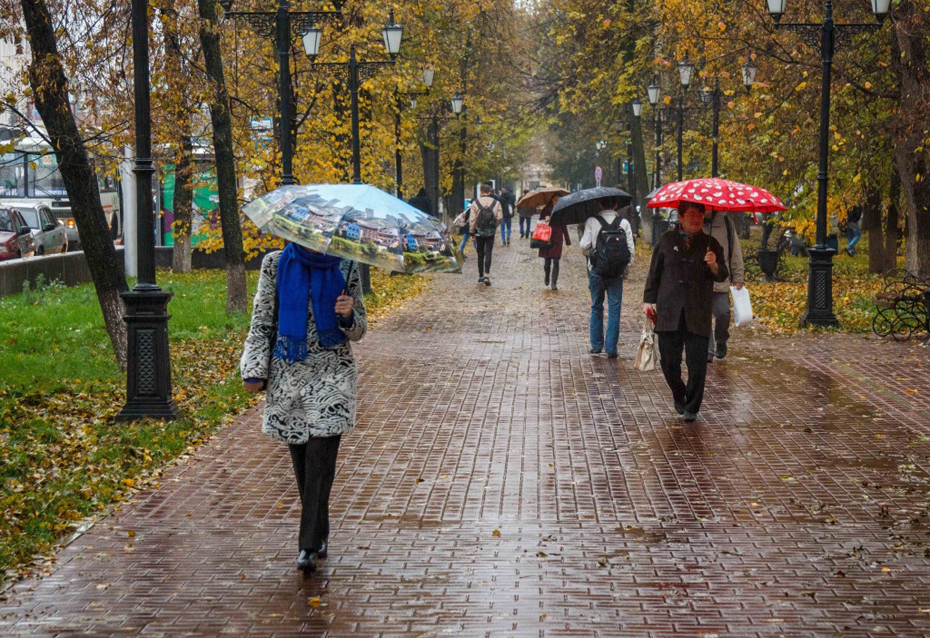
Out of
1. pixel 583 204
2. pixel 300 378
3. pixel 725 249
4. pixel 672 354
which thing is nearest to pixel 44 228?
pixel 583 204

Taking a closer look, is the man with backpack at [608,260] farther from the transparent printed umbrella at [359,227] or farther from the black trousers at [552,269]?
the black trousers at [552,269]

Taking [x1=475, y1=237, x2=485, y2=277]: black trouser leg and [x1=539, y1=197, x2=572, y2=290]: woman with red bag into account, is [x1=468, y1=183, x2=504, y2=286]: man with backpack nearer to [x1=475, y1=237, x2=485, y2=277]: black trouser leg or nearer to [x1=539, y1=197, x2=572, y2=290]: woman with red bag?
[x1=475, y1=237, x2=485, y2=277]: black trouser leg

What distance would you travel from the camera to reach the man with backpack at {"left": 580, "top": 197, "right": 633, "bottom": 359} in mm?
12930

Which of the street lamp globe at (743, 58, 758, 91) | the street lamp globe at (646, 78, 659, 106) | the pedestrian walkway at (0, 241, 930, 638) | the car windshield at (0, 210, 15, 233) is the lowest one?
the pedestrian walkway at (0, 241, 930, 638)

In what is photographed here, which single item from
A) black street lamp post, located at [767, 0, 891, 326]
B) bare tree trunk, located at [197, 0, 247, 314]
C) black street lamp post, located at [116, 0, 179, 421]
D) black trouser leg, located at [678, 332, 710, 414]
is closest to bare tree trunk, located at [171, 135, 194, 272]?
bare tree trunk, located at [197, 0, 247, 314]

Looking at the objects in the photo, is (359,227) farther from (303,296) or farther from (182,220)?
(182,220)

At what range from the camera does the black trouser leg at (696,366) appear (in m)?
9.47

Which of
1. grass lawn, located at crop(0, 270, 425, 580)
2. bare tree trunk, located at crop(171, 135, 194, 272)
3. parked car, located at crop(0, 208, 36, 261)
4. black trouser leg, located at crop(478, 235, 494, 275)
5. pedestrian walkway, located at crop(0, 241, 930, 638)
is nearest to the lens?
pedestrian walkway, located at crop(0, 241, 930, 638)

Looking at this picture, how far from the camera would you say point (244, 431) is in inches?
370

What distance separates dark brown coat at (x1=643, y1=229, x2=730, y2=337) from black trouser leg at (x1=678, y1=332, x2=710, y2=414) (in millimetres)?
86

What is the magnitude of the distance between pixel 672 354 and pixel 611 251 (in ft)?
11.4

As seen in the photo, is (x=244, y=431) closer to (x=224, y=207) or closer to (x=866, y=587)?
(x=866, y=587)

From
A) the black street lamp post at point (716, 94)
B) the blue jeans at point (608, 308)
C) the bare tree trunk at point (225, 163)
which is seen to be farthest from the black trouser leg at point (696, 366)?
the black street lamp post at point (716, 94)

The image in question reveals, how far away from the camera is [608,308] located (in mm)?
13375
